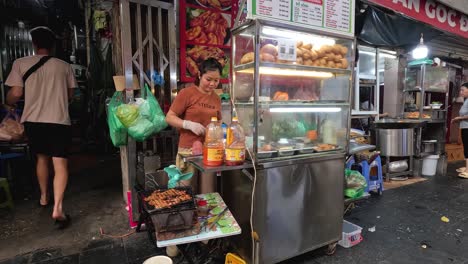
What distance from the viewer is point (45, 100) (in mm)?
3125

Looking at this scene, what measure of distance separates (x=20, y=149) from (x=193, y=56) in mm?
4432

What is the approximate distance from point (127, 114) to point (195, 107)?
3.02ft

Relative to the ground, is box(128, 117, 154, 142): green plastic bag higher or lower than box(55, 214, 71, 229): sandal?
higher

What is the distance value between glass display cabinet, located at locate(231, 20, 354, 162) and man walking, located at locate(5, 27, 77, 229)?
2.14 m

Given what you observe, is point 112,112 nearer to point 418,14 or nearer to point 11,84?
point 11,84

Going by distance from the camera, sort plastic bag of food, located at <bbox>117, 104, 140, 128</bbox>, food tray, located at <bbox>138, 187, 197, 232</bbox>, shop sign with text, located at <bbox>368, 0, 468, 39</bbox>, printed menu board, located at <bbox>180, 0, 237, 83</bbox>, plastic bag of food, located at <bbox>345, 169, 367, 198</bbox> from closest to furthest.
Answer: food tray, located at <bbox>138, 187, 197, 232</bbox> → plastic bag of food, located at <bbox>117, 104, 140, 128</bbox> → plastic bag of food, located at <bbox>345, 169, 367, 198</bbox> → printed menu board, located at <bbox>180, 0, 237, 83</bbox> → shop sign with text, located at <bbox>368, 0, 468, 39</bbox>

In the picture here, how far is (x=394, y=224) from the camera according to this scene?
11.6 ft

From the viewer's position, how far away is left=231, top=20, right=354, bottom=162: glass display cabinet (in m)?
2.28

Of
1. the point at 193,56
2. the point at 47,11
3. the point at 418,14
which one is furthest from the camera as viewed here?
the point at 47,11

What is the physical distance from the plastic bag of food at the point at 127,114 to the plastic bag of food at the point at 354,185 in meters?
2.89

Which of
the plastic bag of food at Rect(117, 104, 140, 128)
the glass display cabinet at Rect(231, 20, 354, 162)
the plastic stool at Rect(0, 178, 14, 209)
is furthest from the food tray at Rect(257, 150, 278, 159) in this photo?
the plastic stool at Rect(0, 178, 14, 209)

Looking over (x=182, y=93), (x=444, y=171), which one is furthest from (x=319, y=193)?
(x=444, y=171)

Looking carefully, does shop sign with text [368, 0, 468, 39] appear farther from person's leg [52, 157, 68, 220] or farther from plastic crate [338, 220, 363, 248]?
person's leg [52, 157, 68, 220]

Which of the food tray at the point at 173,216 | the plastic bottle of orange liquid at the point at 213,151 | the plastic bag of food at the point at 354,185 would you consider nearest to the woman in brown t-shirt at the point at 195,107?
the plastic bottle of orange liquid at the point at 213,151
